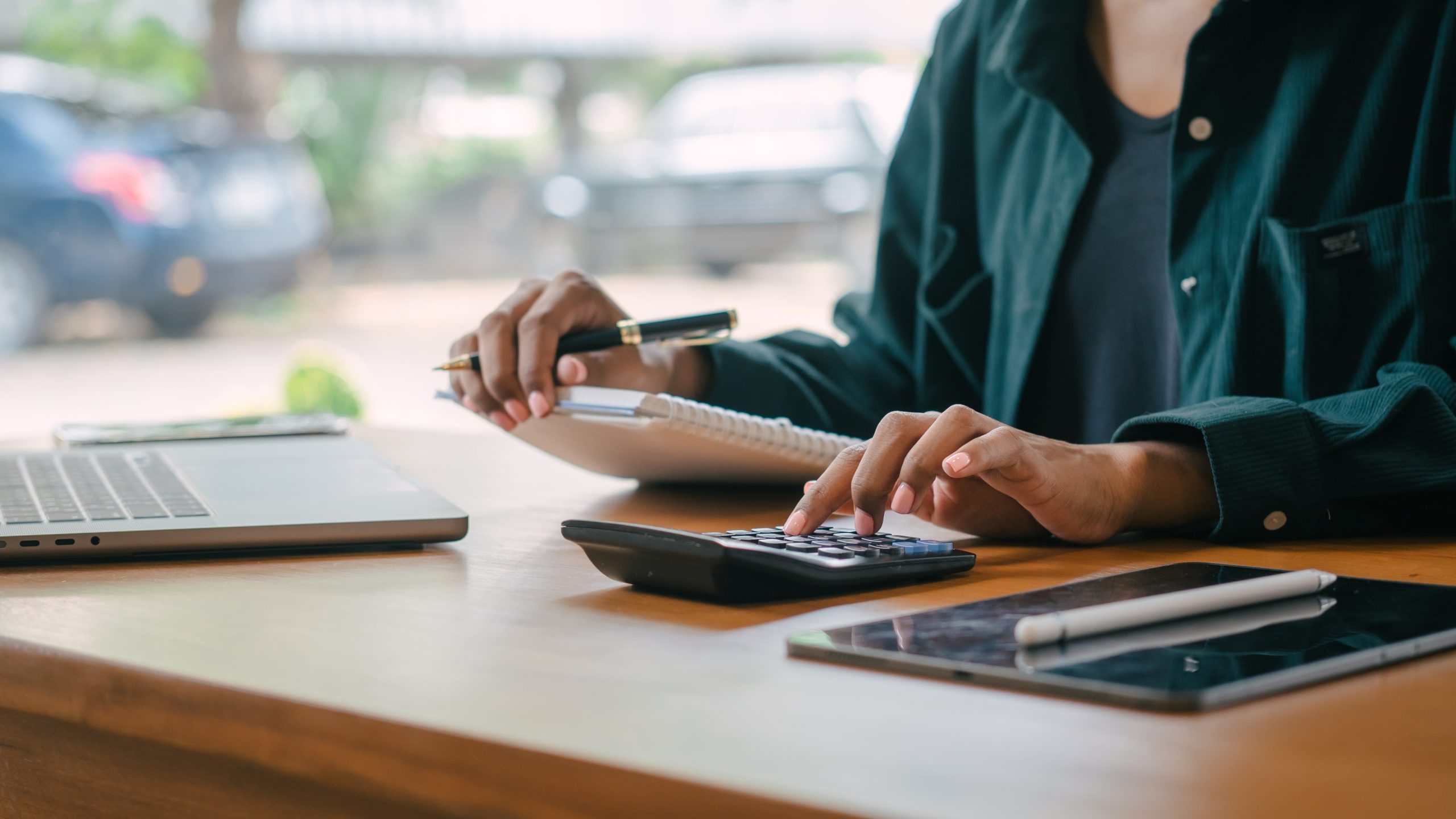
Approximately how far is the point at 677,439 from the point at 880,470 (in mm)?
228

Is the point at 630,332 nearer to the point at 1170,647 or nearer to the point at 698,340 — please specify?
the point at 698,340

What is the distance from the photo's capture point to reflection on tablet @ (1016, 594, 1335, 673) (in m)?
0.51

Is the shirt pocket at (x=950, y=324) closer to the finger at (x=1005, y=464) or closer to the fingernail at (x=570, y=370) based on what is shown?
the fingernail at (x=570, y=370)

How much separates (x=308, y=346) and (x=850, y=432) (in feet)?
10.7

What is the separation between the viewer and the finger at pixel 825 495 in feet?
2.36

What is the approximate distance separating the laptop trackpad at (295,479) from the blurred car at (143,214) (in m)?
5.90

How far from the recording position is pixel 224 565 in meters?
0.76

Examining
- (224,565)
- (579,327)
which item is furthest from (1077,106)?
(224,565)

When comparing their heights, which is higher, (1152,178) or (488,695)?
(1152,178)

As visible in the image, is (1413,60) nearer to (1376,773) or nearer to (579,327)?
(579,327)

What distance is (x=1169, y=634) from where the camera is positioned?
538 millimetres

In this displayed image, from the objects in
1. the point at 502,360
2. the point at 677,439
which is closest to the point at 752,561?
the point at 677,439

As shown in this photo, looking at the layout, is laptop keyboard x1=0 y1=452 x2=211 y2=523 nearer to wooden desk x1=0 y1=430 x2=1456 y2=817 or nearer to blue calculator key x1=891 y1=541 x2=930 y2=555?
wooden desk x1=0 y1=430 x2=1456 y2=817

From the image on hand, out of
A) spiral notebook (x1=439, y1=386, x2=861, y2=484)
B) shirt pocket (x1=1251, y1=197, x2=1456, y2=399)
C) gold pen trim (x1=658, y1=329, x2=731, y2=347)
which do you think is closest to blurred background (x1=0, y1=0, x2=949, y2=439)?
gold pen trim (x1=658, y1=329, x2=731, y2=347)
